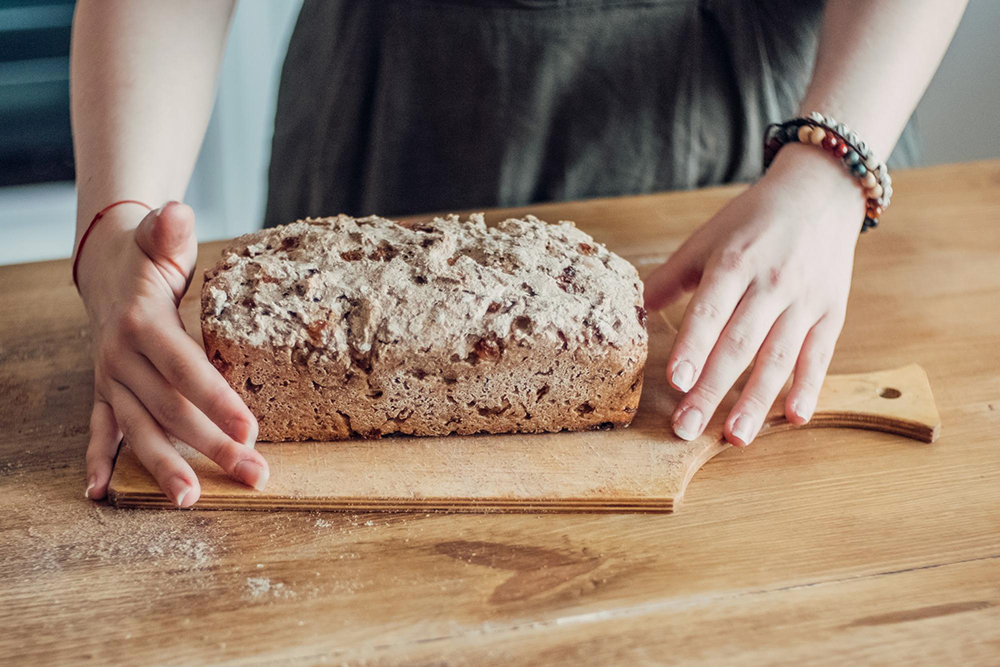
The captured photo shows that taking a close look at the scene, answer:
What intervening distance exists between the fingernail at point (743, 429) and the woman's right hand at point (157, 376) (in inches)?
20.2

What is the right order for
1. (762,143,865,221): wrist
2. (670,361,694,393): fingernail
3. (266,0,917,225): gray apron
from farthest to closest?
1. (266,0,917,225): gray apron
2. (762,143,865,221): wrist
3. (670,361,694,393): fingernail

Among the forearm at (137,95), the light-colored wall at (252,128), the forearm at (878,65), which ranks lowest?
the light-colored wall at (252,128)

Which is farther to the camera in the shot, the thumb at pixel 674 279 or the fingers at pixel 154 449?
the thumb at pixel 674 279

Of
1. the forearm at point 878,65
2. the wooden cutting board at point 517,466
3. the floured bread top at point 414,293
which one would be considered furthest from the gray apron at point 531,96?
the wooden cutting board at point 517,466

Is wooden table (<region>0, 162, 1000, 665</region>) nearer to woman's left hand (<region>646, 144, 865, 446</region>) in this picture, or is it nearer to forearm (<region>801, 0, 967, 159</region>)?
woman's left hand (<region>646, 144, 865, 446</region>)

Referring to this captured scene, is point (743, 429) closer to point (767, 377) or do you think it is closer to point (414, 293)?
point (767, 377)

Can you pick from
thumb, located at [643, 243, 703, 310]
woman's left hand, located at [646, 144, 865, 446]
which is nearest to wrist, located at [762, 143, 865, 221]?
woman's left hand, located at [646, 144, 865, 446]

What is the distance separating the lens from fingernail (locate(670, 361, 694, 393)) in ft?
3.26

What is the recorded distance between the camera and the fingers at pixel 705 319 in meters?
1.00

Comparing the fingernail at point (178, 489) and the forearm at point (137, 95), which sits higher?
the forearm at point (137, 95)

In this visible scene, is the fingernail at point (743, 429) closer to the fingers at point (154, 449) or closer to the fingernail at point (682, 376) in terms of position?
the fingernail at point (682, 376)

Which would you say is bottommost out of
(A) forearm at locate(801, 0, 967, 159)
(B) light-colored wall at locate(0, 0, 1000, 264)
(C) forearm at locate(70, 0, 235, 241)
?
(B) light-colored wall at locate(0, 0, 1000, 264)

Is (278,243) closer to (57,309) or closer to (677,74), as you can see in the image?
(57,309)

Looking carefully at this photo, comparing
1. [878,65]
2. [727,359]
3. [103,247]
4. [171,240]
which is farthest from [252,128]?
[727,359]
